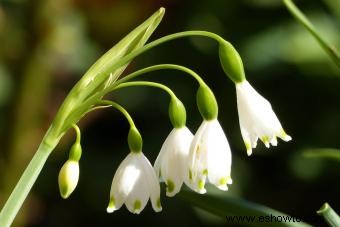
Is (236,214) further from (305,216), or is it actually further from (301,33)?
(305,216)

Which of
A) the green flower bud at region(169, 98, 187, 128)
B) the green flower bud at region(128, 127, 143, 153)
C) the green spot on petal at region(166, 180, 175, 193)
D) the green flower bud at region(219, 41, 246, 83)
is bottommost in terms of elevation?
the green spot on petal at region(166, 180, 175, 193)

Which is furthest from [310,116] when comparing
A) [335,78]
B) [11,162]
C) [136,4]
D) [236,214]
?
[236,214]

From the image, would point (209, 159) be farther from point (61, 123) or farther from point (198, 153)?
point (61, 123)

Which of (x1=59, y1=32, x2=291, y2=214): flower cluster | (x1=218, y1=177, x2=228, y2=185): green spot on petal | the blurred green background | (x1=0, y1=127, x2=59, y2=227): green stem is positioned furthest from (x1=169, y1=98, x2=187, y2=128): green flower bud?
the blurred green background

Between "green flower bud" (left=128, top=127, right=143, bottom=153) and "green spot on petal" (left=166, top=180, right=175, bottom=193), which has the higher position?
"green flower bud" (left=128, top=127, right=143, bottom=153)

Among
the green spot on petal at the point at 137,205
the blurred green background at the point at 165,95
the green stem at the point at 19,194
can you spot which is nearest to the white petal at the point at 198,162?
the green spot on petal at the point at 137,205

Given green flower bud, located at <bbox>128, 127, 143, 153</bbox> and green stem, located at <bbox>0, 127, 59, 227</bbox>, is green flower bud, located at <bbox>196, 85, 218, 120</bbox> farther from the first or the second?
green stem, located at <bbox>0, 127, 59, 227</bbox>

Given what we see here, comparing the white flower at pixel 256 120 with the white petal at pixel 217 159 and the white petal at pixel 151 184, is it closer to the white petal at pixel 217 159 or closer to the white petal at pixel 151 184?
the white petal at pixel 217 159

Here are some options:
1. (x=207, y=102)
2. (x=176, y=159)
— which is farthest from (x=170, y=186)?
(x=207, y=102)
